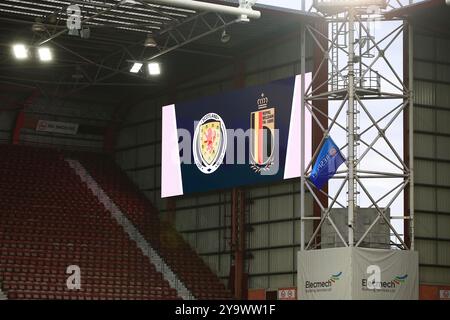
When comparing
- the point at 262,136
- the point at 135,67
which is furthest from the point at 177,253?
the point at 135,67

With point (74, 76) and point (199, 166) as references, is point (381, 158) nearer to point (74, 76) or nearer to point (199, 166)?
point (199, 166)

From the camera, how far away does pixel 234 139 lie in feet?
144

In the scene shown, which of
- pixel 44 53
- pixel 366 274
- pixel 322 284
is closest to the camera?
pixel 366 274

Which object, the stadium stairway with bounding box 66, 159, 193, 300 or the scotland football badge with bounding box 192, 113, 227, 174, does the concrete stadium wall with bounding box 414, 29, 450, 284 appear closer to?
the scotland football badge with bounding box 192, 113, 227, 174

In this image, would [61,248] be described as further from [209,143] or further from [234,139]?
[234,139]

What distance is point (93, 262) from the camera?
44.2 m

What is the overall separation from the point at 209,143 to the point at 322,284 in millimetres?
9835

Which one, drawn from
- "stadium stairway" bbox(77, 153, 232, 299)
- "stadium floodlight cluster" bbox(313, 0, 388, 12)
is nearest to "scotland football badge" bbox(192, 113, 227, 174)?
"stadium stairway" bbox(77, 153, 232, 299)

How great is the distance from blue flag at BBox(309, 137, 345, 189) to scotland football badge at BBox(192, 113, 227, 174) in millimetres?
6112

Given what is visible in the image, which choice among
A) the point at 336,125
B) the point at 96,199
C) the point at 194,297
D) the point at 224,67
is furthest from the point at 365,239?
the point at 96,199

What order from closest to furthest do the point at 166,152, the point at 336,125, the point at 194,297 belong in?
1. the point at 336,125
2. the point at 194,297
3. the point at 166,152

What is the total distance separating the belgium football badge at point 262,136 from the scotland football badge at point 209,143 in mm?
1791

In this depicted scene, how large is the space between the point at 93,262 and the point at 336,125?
1240 centimetres

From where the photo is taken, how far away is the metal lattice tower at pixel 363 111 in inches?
1489
